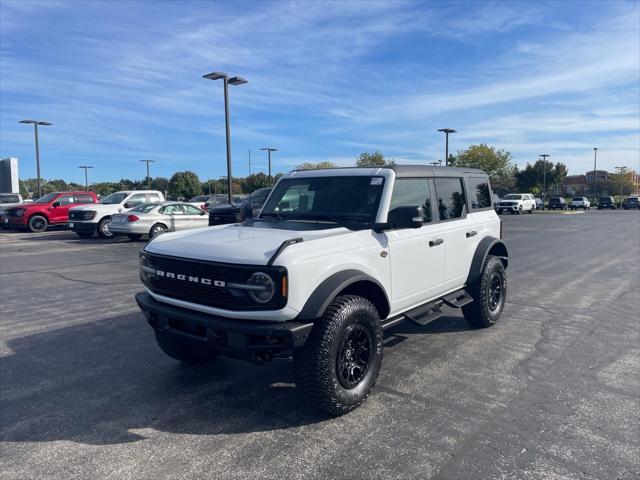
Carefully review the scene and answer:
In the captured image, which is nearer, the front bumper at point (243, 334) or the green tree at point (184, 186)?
the front bumper at point (243, 334)

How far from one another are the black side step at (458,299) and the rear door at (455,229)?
0.09m

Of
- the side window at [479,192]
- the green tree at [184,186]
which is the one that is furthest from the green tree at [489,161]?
the side window at [479,192]

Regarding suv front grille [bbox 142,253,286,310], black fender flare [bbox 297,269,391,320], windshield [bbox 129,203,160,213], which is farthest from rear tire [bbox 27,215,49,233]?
black fender flare [bbox 297,269,391,320]

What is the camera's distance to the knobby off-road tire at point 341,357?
11.7ft

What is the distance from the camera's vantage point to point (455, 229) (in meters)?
5.44

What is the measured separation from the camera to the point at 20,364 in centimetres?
A: 492

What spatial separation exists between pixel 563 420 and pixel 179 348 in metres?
3.33

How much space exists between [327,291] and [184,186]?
80593 mm

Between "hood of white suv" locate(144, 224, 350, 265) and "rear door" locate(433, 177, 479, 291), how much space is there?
1.60m

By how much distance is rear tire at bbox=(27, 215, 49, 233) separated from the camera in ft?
71.2

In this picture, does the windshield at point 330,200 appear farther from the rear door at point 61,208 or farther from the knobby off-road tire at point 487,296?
the rear door at point 61,208

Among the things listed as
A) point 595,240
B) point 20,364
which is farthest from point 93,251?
point 595,240

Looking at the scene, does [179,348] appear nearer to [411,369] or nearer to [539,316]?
[411,369]

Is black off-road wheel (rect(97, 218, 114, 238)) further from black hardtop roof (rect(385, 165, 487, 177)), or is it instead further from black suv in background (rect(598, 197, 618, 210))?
black suv in background (rect(598, 197, 618, 210))
